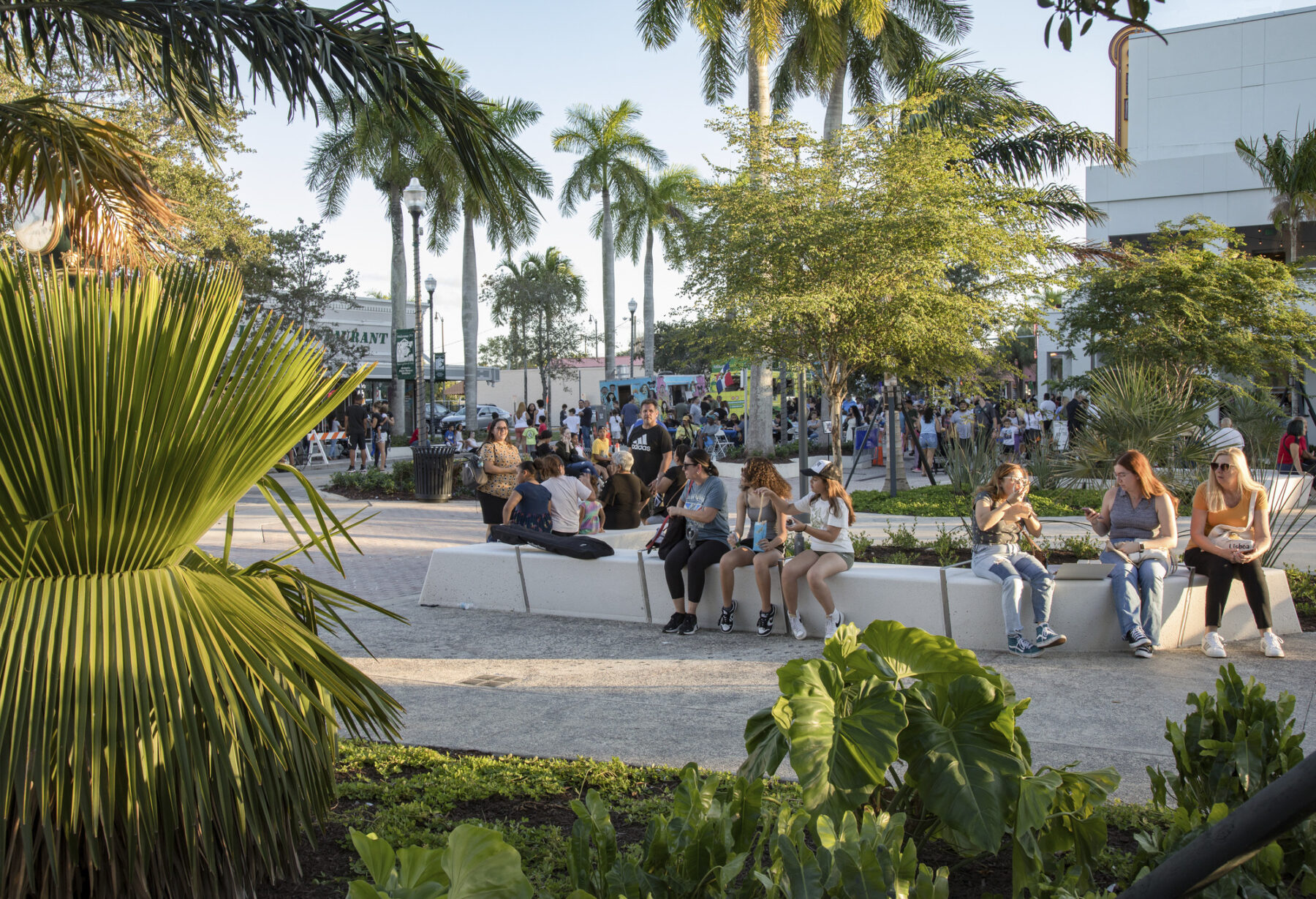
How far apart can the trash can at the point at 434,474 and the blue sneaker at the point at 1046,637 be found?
12275 millimetres

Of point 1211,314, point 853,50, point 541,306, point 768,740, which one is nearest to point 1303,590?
point 768,740

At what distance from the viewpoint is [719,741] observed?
15.9 feet

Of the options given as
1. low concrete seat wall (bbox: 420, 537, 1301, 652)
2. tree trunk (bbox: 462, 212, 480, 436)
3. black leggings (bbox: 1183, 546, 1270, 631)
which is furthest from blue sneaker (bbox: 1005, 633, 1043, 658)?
tree trunk (bbox: 462, 212, 480, 436)

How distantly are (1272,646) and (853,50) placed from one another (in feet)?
67.4

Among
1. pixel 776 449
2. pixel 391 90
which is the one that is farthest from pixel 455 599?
pixel 776 449

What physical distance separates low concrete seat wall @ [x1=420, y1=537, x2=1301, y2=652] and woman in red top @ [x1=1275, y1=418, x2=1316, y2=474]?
10927 mm

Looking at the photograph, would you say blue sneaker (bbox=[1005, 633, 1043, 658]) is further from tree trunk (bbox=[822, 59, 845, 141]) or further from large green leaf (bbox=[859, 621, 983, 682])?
tree trunk (bbox=[822, 59, 845, 141])

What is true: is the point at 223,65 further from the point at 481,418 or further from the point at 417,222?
the point at 481,418

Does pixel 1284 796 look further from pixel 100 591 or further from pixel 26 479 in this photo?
pixel 26 479

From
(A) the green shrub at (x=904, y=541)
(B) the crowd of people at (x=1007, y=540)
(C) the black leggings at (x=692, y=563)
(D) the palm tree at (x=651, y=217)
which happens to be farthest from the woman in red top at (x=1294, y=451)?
(D) the palm tree at (x=651, y=217)

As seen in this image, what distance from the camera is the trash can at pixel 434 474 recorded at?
56.2 feet

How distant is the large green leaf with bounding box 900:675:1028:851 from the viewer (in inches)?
104

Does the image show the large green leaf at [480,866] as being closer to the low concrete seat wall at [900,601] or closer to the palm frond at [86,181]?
the palm frond at [86,181]

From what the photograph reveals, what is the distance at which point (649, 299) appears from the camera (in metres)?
44.0
